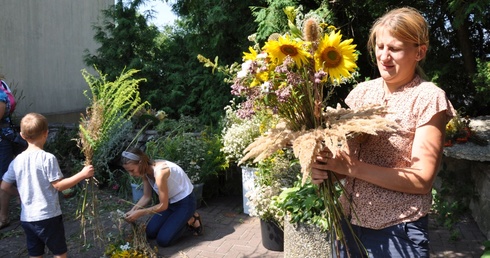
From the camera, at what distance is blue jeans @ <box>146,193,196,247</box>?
4480 millimetres

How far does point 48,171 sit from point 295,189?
2.02 meters

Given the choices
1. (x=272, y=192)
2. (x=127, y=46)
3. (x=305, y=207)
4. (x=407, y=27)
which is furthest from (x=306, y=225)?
(x=127, y=46)

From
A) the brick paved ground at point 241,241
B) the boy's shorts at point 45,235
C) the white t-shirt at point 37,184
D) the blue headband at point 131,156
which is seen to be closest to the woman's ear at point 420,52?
the white t-shirt at point 37,184

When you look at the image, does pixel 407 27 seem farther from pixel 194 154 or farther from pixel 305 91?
pixel 194 154

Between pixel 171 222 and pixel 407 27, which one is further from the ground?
pixel 407 27

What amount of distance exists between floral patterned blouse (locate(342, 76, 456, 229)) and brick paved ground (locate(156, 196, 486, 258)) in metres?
2.77

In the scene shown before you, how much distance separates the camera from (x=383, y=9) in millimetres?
5363

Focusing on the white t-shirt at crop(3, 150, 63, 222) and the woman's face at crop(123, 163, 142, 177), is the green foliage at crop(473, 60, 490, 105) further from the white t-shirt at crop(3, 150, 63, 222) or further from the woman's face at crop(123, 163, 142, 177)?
the white t-shirt at crop(3, 150, 63, 222)

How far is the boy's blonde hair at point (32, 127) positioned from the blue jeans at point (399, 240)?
2.73 m

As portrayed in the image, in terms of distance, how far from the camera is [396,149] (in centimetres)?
152

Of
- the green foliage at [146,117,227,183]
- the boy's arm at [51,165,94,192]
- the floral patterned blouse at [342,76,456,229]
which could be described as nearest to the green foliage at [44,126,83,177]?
the green foliage at [146,117,227,183]

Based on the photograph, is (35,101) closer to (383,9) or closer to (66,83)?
(66,83)

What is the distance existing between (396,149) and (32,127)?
285cm

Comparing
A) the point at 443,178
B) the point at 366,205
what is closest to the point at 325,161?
the point at 366,205
